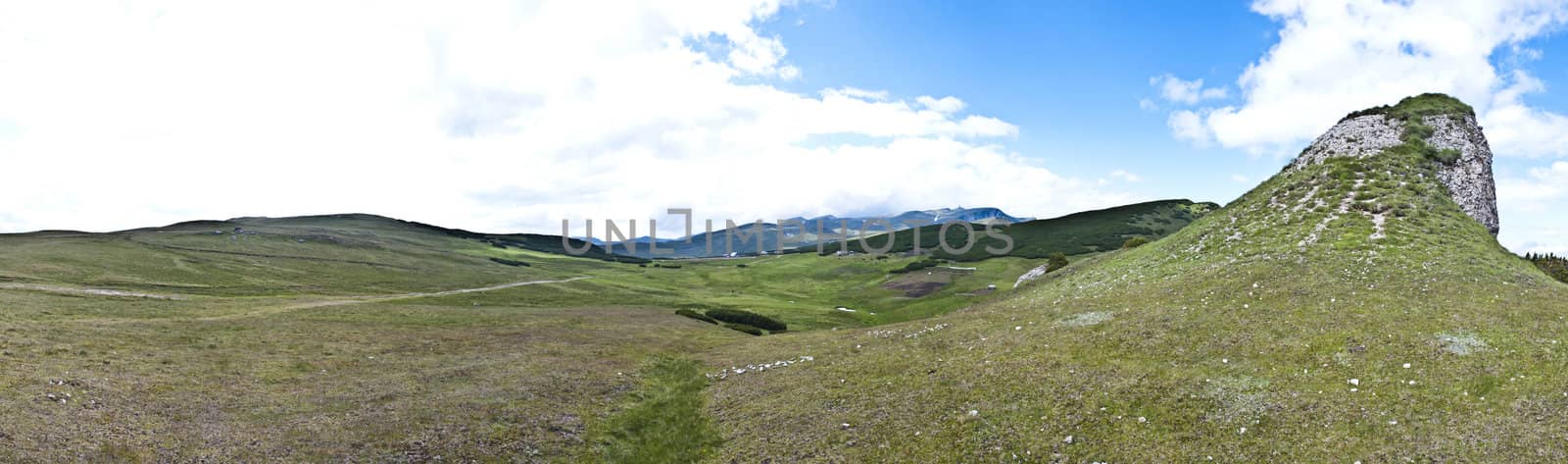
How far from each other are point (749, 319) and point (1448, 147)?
6057cm

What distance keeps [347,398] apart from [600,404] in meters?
10.8

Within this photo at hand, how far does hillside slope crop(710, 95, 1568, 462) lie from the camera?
652 inches

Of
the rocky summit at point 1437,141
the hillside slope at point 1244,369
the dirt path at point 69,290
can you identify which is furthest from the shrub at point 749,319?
the dirt path at point 69,290

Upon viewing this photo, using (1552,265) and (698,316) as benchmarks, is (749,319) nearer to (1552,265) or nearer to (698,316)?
(698,316)

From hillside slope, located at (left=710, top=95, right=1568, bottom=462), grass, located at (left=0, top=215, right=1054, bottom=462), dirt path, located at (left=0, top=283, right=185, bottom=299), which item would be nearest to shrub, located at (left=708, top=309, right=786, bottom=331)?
grass, located at (left=0, top=215, right=1054, bottom=462)

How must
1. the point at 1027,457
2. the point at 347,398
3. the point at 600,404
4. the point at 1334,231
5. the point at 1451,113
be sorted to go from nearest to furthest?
the point at 1027,457 < the point at 347,398 < the point at 600,404 < the point at 1334,231 < the point at 1451,113

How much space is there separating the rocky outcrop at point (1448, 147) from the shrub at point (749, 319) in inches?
1973

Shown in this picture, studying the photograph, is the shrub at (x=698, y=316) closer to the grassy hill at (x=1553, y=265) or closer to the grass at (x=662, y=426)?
the grass at (x=662, y=426)

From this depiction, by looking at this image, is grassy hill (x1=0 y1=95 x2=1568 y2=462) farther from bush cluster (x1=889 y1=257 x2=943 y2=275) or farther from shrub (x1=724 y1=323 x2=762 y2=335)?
bush cluster (x1=889 y1=257 x2=943 y2=275)

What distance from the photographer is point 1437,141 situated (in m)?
47.7

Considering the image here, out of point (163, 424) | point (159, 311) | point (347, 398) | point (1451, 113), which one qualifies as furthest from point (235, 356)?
point (1451, 113)

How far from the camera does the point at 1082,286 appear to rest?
45969mm

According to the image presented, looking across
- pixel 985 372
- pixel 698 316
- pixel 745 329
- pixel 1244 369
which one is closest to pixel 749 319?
pixel 698 316

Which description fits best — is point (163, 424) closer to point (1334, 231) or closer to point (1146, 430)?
point (1146, 430)
